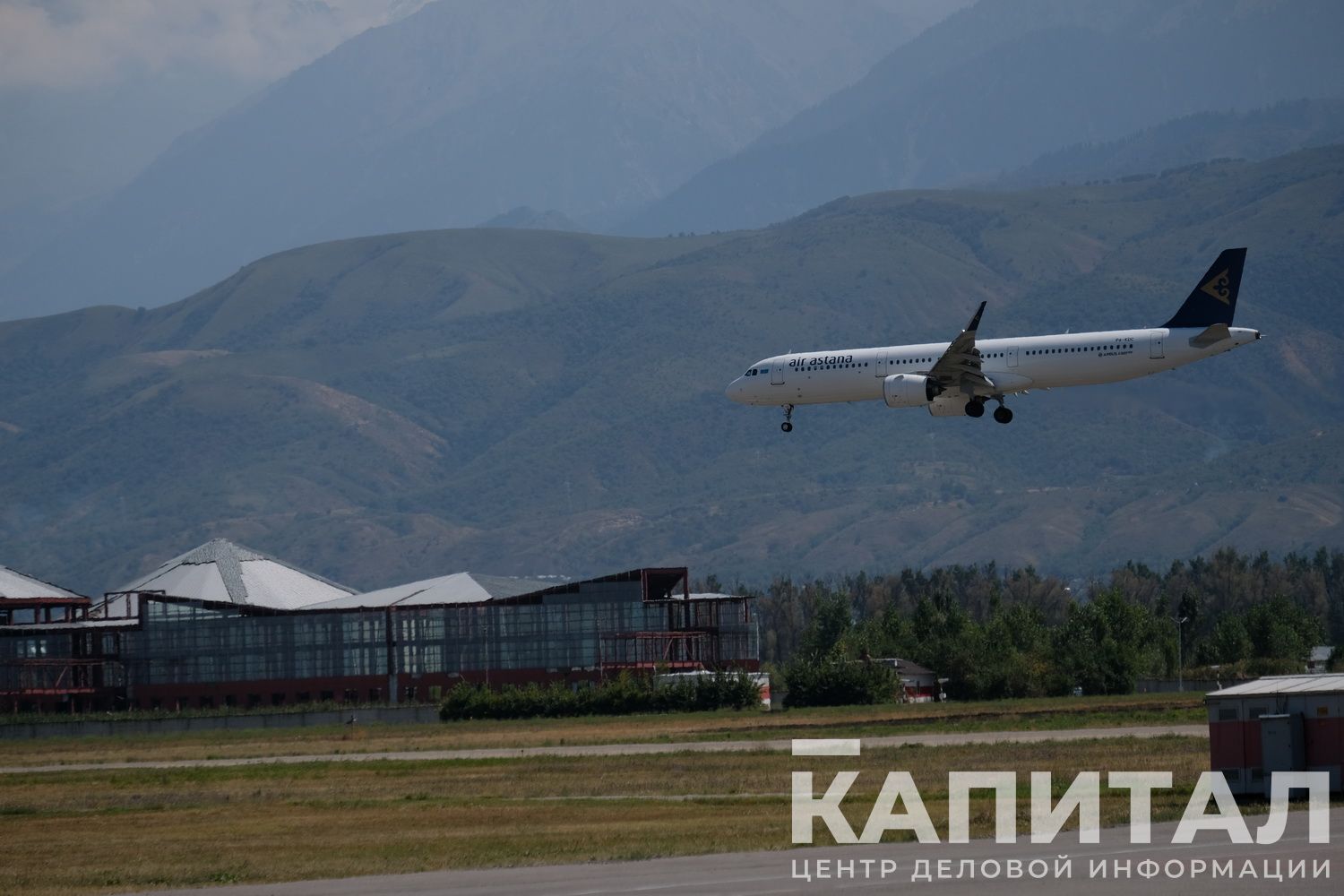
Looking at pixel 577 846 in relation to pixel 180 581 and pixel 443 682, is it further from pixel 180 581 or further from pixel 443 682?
pixel 180 581

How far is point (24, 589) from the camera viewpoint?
136625 millimetres

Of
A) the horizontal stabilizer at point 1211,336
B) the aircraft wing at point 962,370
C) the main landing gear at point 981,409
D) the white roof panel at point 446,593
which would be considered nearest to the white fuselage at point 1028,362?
the horizontal stabilizer at point 1211,336

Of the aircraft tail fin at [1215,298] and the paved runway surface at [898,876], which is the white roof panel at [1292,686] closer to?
the paved runway surface at [898,876]

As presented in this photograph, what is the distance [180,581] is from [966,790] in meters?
101

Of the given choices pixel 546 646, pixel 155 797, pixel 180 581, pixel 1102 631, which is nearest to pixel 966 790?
pixel 155 797

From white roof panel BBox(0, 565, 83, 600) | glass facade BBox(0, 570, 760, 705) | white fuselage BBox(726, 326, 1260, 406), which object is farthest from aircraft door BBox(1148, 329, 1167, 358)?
white roof panel BBox(0, 565, 83, 600)

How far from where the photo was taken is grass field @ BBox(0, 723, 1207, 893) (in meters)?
37.2

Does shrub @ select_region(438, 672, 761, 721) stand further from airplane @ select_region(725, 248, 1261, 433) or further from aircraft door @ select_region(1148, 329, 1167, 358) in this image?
aircraft door @ select_region(1148, 329, 1167, 358)

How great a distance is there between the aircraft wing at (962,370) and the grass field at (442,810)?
65.1 ft

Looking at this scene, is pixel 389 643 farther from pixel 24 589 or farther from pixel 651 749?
pixel 651 749

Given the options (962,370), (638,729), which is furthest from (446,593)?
(962,370)

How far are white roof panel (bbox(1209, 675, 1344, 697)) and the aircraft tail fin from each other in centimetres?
3698

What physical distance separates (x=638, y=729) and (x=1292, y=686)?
4175 cm

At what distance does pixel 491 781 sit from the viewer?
180 ft
